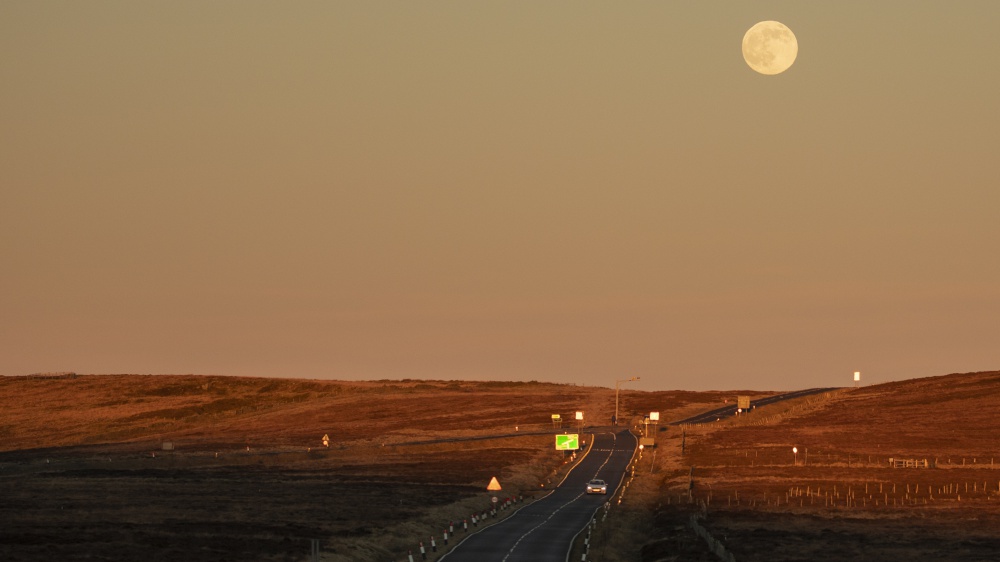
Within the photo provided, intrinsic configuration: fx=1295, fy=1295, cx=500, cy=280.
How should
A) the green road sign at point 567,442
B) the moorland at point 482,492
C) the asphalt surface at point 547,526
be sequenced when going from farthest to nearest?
1. the green road sign at point 567,442
2. the moorland at point 482,492
3. the asphalt surface at point 547,526

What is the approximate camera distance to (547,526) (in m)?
85.5

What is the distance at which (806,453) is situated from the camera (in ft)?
499

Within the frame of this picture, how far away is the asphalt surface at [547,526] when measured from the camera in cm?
6931

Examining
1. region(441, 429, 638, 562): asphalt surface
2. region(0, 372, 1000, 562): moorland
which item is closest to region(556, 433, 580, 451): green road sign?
region(0, 372, 1000, 562): moorland

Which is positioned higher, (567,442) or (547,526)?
(567,442)

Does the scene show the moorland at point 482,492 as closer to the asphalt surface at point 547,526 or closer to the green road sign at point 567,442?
the asphalt surface at point 547,526

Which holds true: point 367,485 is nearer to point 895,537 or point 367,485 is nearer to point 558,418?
point 895,537

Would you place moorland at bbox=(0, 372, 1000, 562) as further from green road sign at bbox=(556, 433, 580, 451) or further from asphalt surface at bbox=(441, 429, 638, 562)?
green road sign at bbox=(556, 433, 580, 451)

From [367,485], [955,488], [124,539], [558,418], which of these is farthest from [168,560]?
[558,418]

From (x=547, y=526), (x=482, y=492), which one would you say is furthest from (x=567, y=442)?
(x=547, y=526)

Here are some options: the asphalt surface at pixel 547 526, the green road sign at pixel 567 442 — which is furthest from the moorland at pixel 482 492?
the green road sign at pixel 567 442

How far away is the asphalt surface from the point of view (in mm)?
69312

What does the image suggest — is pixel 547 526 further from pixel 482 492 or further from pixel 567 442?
pixel 567 442

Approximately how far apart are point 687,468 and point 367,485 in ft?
122
